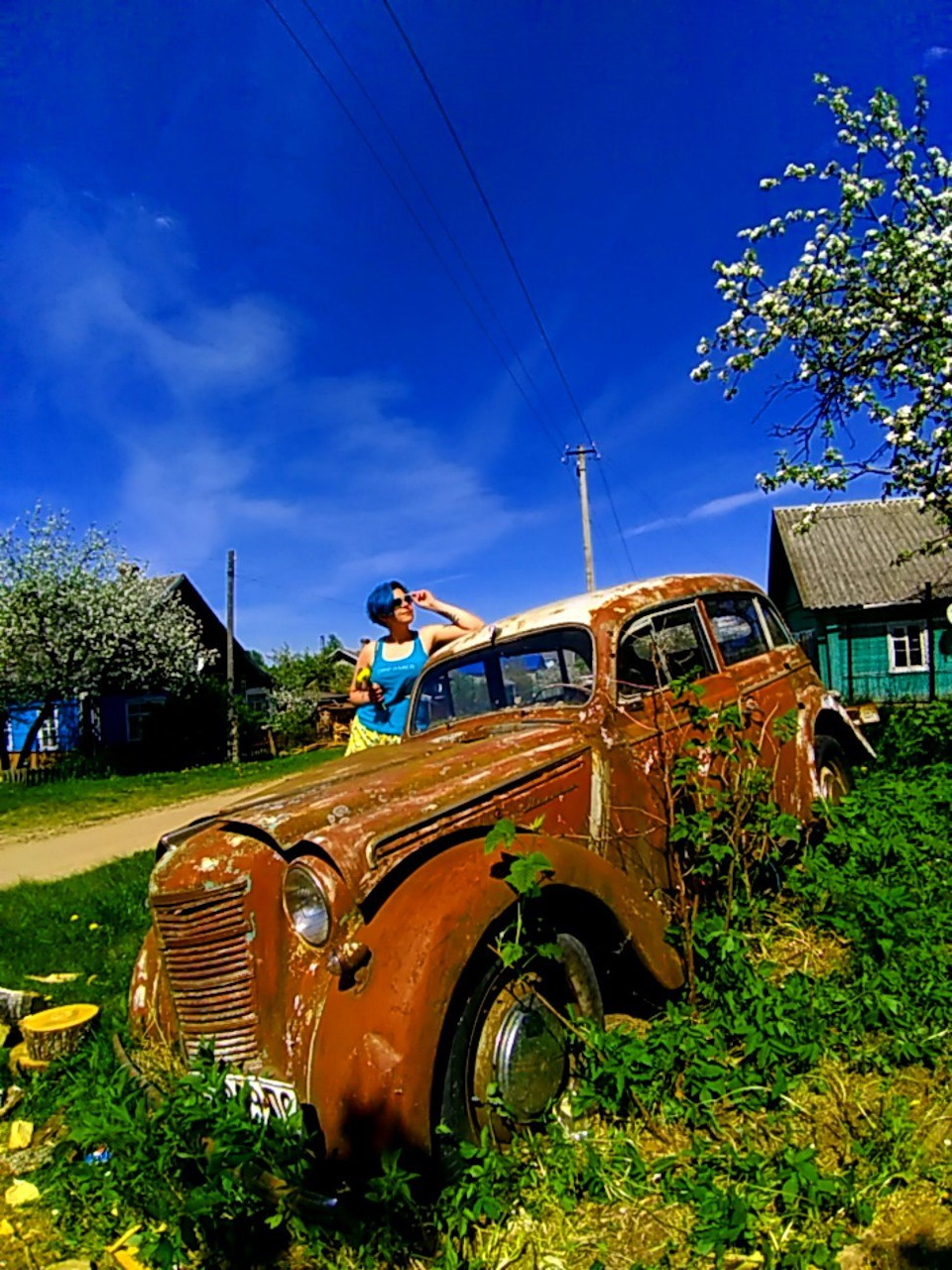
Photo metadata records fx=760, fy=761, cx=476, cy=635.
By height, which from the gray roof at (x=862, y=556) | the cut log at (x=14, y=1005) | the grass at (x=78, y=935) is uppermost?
the gray roof at (x=862, y=556)

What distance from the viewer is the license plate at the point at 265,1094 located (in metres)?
2.14

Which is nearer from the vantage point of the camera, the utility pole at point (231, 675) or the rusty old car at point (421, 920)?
the rusty old car at point (421, 920)

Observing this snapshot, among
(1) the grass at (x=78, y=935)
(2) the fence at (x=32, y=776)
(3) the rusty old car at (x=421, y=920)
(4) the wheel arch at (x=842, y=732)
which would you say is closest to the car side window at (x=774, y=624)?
(4) the wheel arch at (x=842, y=732)

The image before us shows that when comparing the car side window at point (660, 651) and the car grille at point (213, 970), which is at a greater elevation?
the car side window at point (660, 651)

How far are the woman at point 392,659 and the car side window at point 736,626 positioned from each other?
1364 millimetres

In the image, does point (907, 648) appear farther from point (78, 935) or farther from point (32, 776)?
point (32, 776)

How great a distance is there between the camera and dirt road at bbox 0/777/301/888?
845cm

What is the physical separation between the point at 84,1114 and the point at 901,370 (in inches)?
340

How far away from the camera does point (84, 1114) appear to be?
2.47m

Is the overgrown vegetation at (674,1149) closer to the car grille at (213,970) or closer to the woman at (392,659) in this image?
the car grille at (213,970)

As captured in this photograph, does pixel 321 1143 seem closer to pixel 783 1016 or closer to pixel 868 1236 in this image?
pixel 868 1236

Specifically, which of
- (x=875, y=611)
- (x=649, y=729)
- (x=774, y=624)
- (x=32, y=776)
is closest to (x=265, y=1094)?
(x=649, y=729)

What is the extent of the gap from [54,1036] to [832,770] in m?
4.70

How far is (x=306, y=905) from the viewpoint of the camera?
233 centimetres
